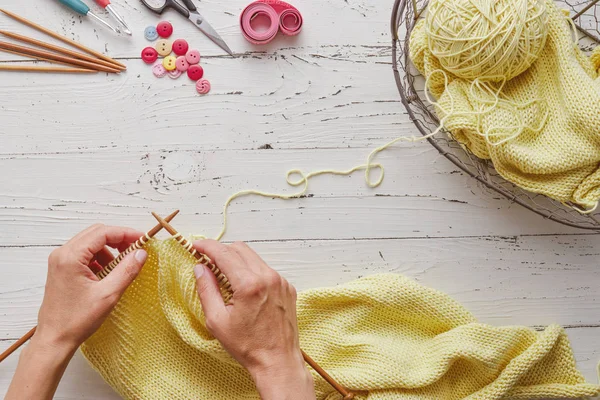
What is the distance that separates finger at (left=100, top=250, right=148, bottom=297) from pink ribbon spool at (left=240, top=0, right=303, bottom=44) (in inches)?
17.7

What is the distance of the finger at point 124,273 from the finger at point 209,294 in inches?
3.8

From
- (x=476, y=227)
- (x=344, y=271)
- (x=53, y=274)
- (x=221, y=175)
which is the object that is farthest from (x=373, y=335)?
(x=53, y=274)

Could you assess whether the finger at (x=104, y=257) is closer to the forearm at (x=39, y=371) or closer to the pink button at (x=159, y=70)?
the forearm at (x=39, y=371)

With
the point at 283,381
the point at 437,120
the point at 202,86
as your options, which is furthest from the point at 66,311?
the point at 437,120

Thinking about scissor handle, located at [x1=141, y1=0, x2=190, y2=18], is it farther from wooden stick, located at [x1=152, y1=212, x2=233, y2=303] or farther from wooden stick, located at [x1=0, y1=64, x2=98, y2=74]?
wooden stick, located at [x1=152, y1=212, x2=233, y2=303]

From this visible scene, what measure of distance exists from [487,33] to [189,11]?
54 cm

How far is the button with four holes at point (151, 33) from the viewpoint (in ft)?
3.54

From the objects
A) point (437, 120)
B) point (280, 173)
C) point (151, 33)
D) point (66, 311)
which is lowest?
point (66, 311)

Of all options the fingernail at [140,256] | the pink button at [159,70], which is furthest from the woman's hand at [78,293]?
the pink button at [159,70]

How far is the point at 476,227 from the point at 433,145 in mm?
182

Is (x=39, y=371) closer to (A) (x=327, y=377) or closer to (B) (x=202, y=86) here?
(A) (x=327, y=377)

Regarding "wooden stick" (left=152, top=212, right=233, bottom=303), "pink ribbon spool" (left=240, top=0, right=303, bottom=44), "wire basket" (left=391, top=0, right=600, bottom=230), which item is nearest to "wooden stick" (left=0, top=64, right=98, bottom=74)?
"pink ribbon spool" (left=240, top=0, right=303, bottom=44)

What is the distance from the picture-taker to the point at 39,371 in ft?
2.93

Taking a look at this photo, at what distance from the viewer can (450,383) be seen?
1023 millimetres
